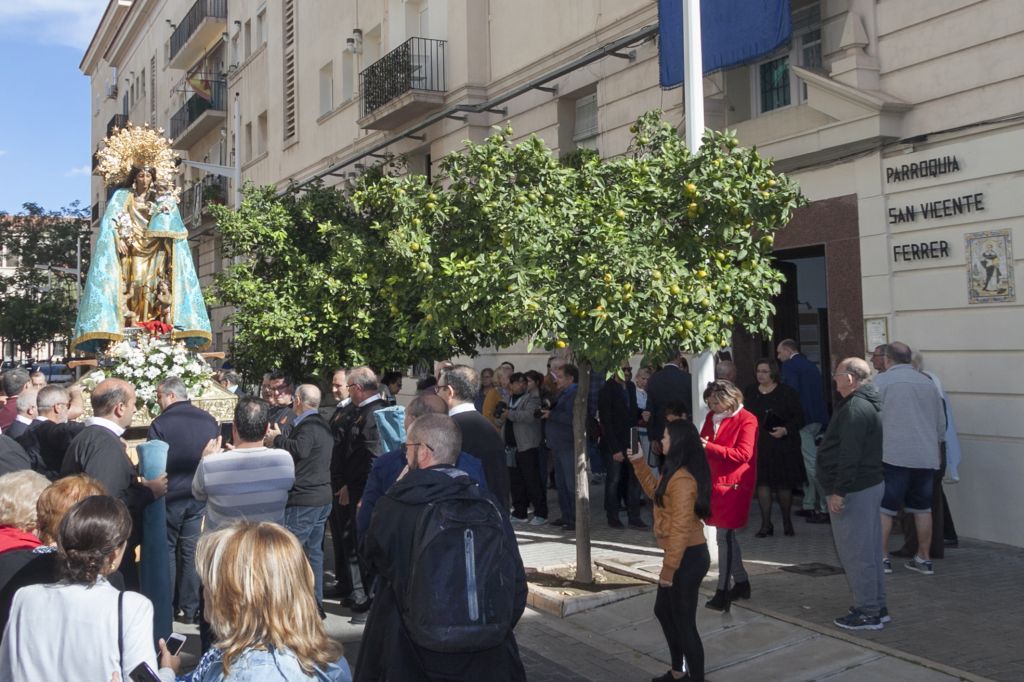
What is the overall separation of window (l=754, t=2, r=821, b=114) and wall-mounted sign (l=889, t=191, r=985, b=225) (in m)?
2.39

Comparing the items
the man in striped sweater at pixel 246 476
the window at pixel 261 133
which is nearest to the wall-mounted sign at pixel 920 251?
the man in striped sweater at pixel 246 476

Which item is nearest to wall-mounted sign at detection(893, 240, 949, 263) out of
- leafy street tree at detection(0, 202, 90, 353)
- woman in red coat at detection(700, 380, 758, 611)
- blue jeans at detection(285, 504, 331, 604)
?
woman in red coat at detection(700, 380, 758, 611)

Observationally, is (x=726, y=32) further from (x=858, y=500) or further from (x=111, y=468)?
(x=111, y=468)

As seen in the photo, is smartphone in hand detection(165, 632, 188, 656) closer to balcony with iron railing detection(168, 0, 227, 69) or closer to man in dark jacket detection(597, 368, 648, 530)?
man in dark jacket detection(597, 368, 648, 530)

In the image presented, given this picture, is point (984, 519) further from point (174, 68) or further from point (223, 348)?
point (174, 68)

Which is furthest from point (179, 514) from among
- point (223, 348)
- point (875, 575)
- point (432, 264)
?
point (223, 348)

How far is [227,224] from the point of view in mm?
14547

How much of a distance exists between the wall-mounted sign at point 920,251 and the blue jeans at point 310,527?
22.0 ft

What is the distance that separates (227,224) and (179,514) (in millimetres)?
7837

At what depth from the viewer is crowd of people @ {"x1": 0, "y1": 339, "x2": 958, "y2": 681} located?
10.2 ft

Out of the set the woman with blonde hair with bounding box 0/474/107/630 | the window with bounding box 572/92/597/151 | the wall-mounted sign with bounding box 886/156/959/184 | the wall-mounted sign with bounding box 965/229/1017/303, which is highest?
the window with bounding box 572/92/597/151

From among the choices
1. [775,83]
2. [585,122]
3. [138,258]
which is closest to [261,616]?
[138,258]

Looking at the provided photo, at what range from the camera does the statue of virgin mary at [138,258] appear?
1188 cm

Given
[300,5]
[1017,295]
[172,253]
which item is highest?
[300,5]
